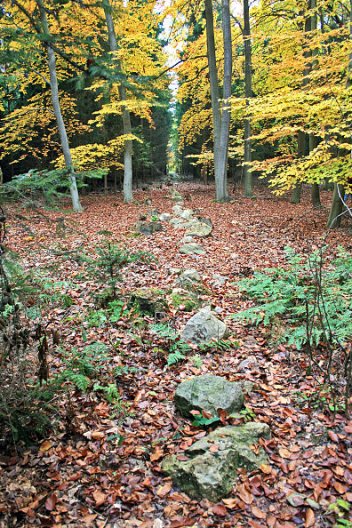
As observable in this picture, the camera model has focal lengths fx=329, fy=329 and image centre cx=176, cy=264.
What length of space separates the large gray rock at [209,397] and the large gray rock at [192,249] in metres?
4.61

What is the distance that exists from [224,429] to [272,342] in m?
1.83

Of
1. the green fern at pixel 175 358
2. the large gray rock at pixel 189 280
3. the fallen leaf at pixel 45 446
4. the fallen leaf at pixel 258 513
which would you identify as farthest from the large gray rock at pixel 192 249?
the fallen leaf at pixel 258 513

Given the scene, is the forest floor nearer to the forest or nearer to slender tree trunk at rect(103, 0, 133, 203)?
the forest

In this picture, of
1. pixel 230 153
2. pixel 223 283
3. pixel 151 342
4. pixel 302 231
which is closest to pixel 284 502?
pixel 151 342

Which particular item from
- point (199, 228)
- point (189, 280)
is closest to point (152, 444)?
point (189, 280)

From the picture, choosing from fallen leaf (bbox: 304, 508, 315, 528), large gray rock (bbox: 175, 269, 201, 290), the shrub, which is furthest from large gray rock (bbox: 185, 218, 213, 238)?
fallen leaf (bbox: 304, 508, 315, 528)

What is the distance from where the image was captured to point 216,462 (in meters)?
2.72

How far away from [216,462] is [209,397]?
75 centimetres

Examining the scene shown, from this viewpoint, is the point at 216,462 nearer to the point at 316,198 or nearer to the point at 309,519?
the point at 309,519

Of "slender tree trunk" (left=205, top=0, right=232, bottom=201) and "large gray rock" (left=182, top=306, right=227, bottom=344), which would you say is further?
"slender tree trunk" (left=205, top=0, right=232, bottom=201)

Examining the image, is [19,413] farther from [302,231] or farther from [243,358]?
[302,231]

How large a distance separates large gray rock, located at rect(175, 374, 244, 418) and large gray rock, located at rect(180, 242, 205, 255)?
461cm

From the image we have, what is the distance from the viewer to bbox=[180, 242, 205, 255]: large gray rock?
797cm

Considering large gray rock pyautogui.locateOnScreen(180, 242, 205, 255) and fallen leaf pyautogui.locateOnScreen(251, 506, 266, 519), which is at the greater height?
large gray rock pyautogui.locateOnScreen(180, 242, 205, 255)
